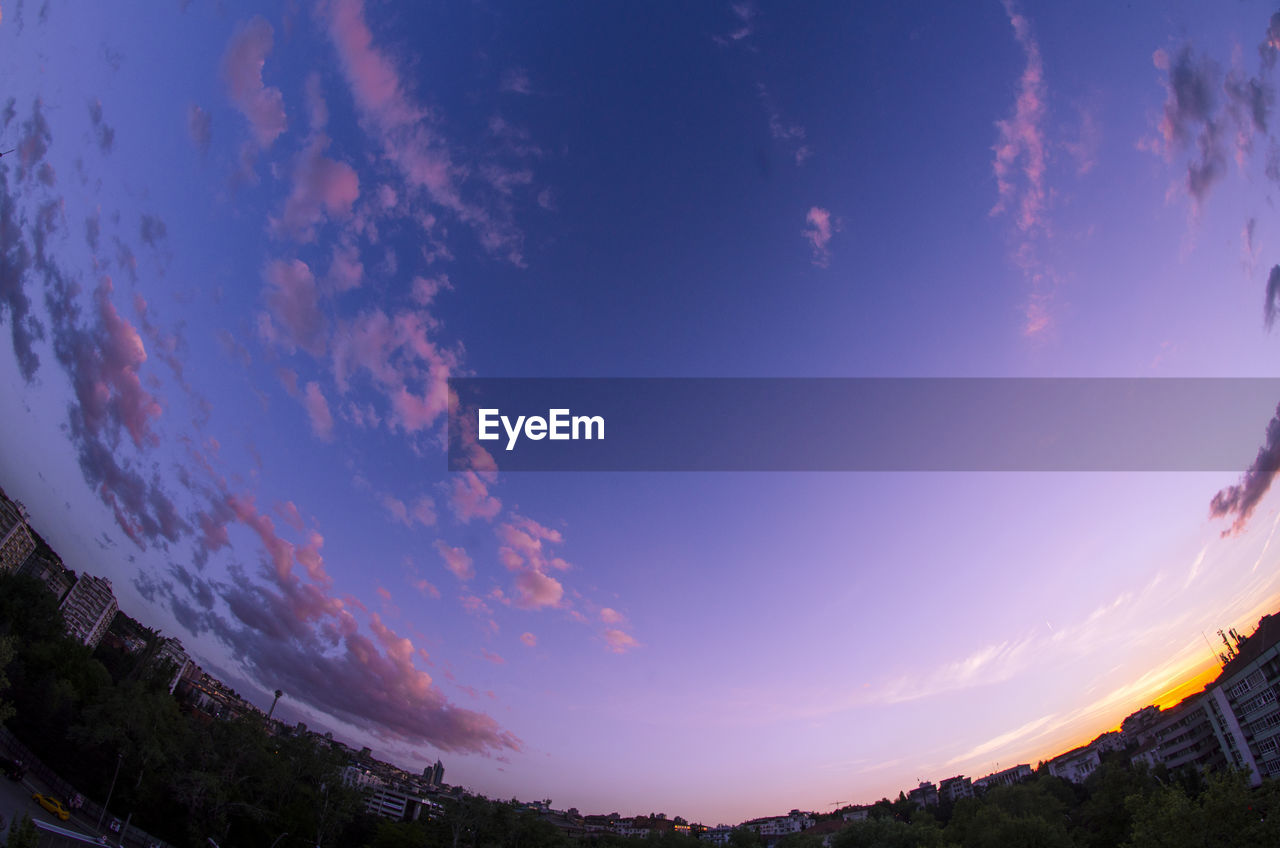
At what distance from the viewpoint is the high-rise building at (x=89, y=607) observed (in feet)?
412

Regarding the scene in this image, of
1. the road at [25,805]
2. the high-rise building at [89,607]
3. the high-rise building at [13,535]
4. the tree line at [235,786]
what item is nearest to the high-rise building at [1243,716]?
the tree line at [235,786]

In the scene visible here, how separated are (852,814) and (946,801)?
29.4 meters

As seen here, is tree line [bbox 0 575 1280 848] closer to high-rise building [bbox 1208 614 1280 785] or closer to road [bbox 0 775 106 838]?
road [bbox 0 775 106 838]

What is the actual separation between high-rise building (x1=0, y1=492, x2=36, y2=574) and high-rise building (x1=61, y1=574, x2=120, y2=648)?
1989cm

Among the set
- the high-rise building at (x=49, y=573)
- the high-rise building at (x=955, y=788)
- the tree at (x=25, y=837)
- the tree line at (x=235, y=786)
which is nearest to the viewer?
the tree at (x=25, y=837)

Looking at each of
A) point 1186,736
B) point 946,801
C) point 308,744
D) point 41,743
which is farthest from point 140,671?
point 946,801

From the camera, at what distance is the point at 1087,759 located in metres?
115

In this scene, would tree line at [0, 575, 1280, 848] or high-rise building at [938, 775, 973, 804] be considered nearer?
tree line at [0, 575, 1280, 848]

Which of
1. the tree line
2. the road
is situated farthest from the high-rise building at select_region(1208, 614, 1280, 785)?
the road

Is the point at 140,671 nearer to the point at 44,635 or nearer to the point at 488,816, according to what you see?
the point at 44,635

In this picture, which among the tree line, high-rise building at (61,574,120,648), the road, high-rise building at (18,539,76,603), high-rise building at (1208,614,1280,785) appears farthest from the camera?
high-rise building at (61,574,120,648)

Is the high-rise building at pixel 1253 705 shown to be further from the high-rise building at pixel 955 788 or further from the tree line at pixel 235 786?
the high-rise building at pixel 955 788

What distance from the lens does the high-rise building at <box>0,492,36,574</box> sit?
315 ft

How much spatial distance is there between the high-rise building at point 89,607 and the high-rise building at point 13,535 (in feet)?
65.2
